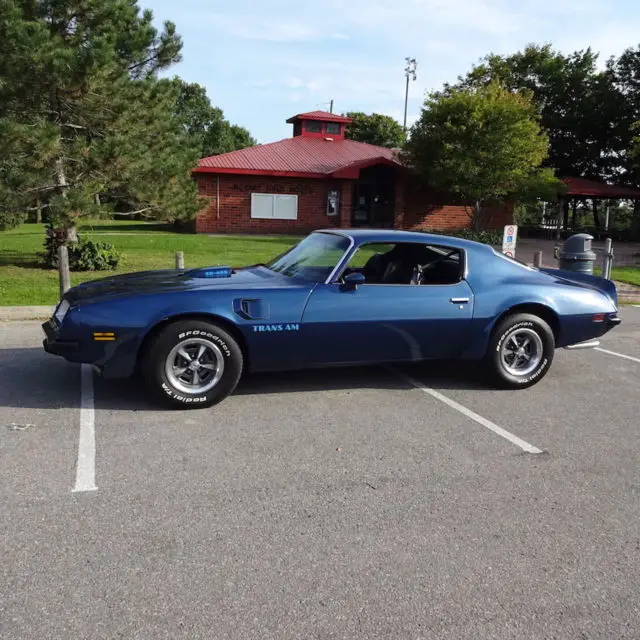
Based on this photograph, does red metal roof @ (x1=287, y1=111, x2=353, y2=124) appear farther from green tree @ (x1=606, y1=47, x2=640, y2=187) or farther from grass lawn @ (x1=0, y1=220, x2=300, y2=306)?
green tree @ (x1=606, y1=47, x2=640, y2=187)

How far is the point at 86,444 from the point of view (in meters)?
4.30

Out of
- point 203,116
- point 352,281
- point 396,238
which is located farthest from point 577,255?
point 203,116

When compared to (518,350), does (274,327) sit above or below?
above

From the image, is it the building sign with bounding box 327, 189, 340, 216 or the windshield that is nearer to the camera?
the windshield

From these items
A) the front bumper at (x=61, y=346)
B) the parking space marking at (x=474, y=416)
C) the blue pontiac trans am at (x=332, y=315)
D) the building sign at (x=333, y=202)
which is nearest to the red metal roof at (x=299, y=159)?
the building sign at (x=333, y=202)

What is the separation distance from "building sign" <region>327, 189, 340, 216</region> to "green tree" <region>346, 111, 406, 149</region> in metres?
30.7

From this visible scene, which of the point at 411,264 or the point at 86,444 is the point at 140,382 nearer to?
the point at 86,444

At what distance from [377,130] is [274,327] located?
5526 cm

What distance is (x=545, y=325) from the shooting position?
5.93 m

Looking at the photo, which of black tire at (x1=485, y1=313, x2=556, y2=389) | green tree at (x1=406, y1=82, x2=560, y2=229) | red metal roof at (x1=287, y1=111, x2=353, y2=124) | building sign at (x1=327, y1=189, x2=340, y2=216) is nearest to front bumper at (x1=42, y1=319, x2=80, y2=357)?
black tire at (x1=485, y1=313, x2=556, y2=389)

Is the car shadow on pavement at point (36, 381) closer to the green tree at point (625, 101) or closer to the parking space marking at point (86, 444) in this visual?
the parking space marking at point (86, 444)

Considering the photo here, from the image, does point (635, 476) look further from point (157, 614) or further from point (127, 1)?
point (127, 1)

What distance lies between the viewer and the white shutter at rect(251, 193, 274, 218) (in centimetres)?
2783

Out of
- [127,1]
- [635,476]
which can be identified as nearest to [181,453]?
[635,476]
